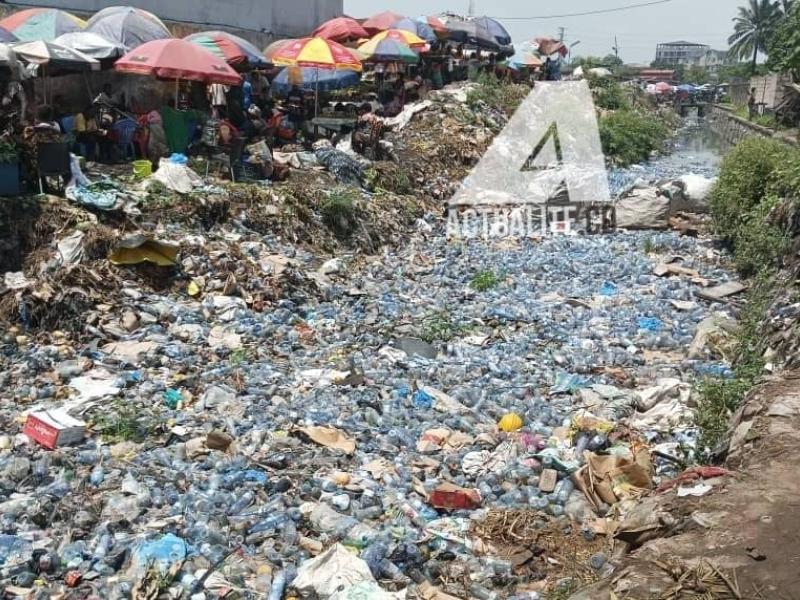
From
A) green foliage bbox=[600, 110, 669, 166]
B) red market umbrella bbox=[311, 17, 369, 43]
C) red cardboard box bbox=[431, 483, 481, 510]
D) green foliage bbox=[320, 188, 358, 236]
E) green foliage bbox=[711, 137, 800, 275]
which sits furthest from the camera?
green foliage bbox=[600, 110, 669, 166]

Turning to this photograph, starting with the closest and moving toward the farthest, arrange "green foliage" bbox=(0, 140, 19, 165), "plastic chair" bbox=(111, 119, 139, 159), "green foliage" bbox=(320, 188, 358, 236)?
"green foliage" bbox=(0, 140, 19, 165), "plastic chair" bbox=(111, 119, 139, 159), "green foliage" bbox=(320, 188, 358, 236)

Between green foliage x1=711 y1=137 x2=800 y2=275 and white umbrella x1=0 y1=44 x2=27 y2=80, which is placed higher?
white umbrella x1=0 y1=44 x2=27 y2=80

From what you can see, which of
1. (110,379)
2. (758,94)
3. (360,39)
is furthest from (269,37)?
(758,94)

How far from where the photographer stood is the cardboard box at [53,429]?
5168mm

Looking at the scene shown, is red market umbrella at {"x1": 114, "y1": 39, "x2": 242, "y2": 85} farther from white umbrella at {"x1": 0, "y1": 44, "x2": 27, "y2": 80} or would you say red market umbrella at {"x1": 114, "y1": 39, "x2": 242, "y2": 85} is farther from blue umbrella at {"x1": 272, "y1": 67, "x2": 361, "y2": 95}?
blue umbrella at {"x1": 272, "y1": 67, "x2": 361, "y2": 95}

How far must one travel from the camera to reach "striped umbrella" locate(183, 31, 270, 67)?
41.0ft

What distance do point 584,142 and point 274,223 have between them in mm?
11880

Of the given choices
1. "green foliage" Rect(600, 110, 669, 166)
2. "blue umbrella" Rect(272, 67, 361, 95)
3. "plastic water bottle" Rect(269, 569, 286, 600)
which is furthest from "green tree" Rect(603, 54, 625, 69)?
"plastic water bottle" Rect(269, 569, 286, 600)

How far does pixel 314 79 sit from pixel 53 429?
1037 cm

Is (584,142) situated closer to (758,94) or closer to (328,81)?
(328,81)

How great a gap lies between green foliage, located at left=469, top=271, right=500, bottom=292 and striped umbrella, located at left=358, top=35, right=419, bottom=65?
7760 millimetres

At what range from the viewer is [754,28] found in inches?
2078

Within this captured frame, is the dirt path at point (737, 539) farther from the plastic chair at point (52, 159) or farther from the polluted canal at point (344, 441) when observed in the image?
the plastic chair at point (52, 159)

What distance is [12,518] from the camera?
4.37 m
